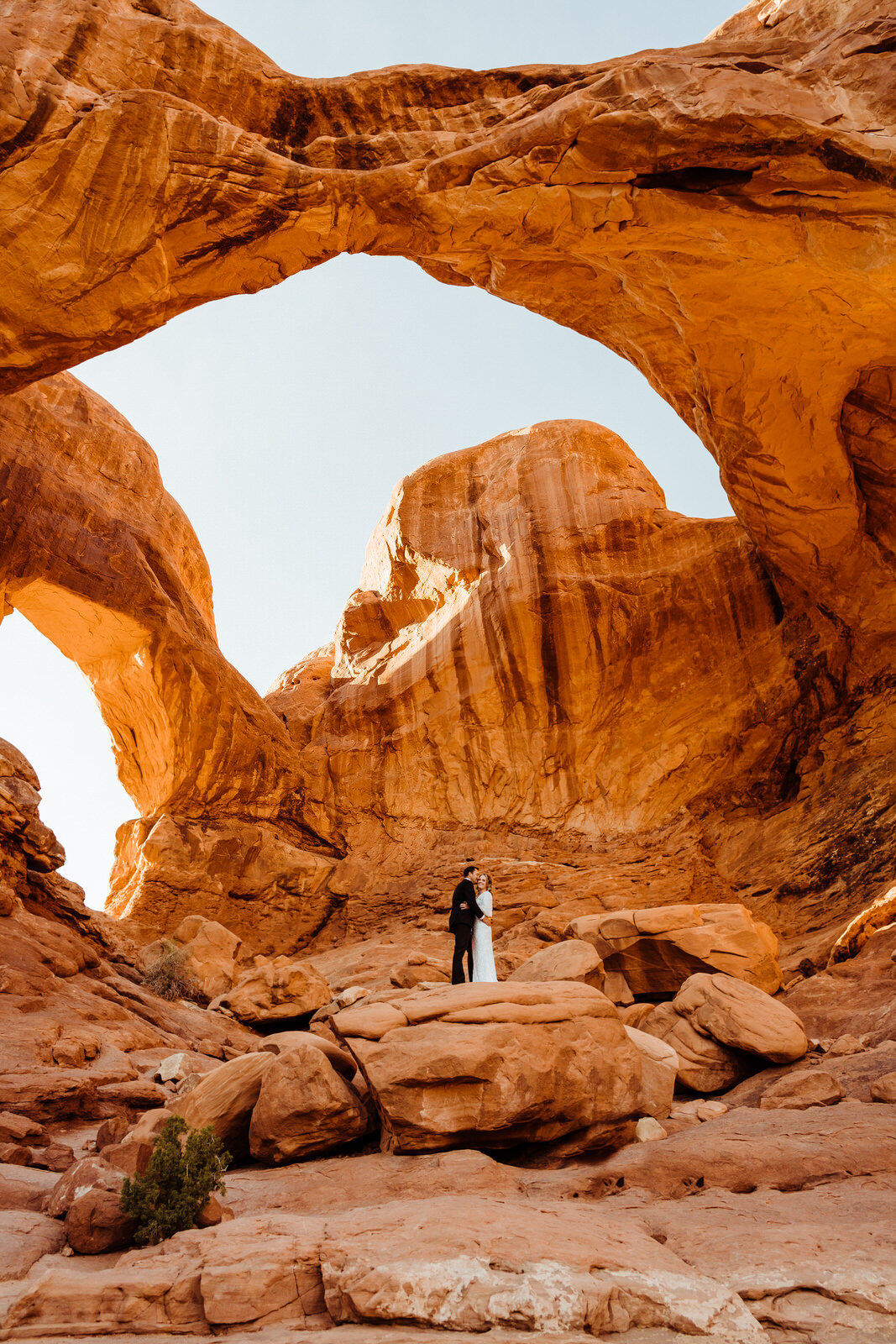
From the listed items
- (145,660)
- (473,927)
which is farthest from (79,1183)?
(145,660)

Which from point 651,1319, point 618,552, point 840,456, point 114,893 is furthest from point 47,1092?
point 618,552

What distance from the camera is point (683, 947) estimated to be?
10961 millimetres

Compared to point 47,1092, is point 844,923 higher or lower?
higher

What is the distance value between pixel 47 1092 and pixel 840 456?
15662 millimetres

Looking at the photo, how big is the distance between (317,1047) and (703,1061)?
3.79 meters

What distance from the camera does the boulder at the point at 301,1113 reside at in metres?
6.67

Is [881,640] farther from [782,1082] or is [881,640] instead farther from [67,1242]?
[67,1242]

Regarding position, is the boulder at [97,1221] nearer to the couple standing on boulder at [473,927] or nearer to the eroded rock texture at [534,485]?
the couple standing on boulder at [473,927]

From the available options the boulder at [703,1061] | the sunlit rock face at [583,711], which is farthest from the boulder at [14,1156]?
the sunlit rock face at [583,711]

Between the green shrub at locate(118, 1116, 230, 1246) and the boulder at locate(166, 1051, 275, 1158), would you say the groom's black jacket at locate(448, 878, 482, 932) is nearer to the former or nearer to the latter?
the boulder at locate(166, 1051, 275, 1158)

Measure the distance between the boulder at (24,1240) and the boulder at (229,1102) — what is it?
5.12ft

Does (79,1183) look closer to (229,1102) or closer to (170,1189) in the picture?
(170,1189)

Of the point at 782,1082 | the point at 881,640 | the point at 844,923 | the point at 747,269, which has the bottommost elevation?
the point at 782,1082

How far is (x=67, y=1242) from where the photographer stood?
5.00 m
